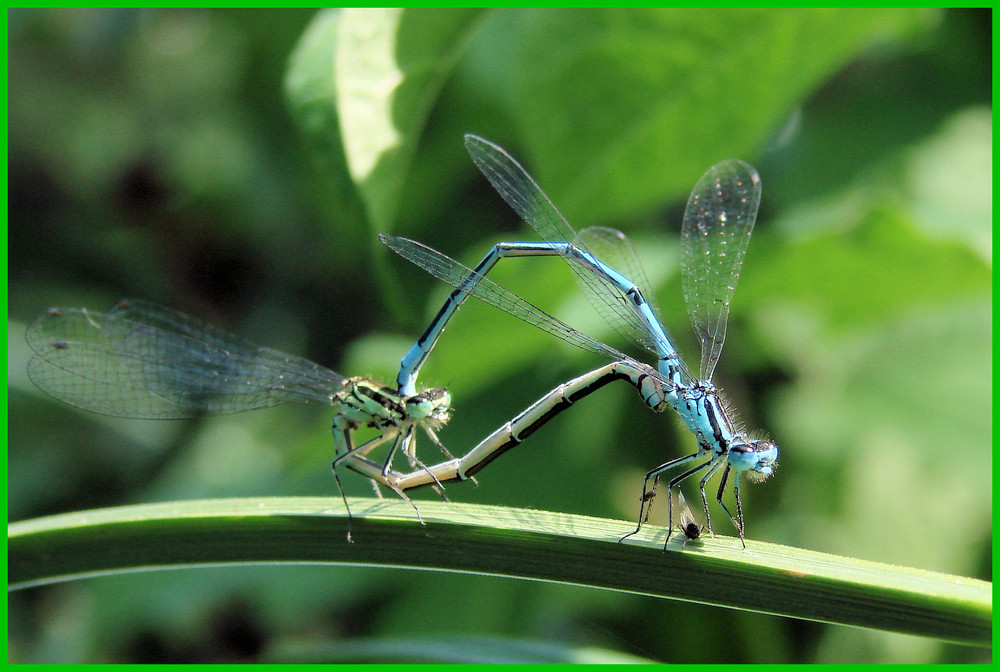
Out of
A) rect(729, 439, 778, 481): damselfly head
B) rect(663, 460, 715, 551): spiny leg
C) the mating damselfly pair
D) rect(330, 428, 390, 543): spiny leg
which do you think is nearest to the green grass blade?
rect(663, 460, 715, 551): spiny leg

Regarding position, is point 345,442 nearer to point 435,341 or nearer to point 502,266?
point 435,341

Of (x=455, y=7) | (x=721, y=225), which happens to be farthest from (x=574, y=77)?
(x=721, y=225)

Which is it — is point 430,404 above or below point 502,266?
below

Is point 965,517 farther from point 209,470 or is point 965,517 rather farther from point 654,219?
point 209,470

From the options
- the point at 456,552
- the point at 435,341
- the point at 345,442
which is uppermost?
the point at 435,341

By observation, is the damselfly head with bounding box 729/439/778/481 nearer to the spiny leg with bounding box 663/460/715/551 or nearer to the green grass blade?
the spiny leg with bounding box 663/460/715/551

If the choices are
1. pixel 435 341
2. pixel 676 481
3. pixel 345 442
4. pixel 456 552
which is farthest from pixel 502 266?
pixel 456 552
